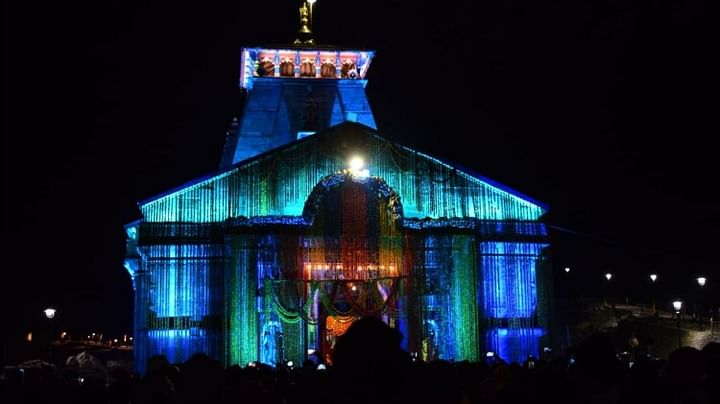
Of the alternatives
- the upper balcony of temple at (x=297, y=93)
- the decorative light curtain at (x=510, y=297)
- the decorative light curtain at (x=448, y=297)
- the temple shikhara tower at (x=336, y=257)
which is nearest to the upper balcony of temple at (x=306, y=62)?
the upper balcony of temple at (x=297, y=93)

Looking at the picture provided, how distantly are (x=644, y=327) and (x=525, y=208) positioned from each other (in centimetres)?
1312

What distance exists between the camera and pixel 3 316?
145 ft

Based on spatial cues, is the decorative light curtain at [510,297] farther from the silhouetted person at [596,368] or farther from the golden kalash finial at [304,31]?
the silhouetted person at [596,368]

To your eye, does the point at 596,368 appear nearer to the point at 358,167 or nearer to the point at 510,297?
the point at 358,167

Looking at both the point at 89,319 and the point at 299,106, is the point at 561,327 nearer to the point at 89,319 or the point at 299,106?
the point at 299,106

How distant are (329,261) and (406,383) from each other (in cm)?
2834

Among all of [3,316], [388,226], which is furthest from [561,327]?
[3,316]

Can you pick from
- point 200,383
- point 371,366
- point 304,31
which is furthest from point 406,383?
point 304,31

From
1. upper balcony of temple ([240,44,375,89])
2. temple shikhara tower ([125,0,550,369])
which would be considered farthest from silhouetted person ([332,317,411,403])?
upper balcony of temple ([240,44,375,89])

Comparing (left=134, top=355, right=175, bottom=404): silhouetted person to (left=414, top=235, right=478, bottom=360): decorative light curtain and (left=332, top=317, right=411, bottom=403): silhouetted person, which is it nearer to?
(left=332, top=317, right=411, bottom=403): silhouetted person

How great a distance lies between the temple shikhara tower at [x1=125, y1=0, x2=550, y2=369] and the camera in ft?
106

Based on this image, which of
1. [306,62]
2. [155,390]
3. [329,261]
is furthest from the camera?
[306,62]

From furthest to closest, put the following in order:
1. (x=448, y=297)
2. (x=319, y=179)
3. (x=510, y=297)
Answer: (x=510, y=297)
(x=319, y=179)
(x=448, y=297)

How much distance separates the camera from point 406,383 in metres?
4.70
